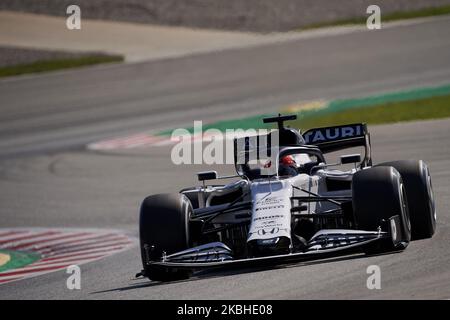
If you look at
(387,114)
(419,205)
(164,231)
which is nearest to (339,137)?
(419,205)

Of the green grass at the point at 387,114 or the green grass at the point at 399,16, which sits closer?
the green grass at the point at 387,114

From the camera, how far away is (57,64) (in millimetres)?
32094

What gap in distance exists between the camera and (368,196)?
10.5m

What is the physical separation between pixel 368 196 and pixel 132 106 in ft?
55.6

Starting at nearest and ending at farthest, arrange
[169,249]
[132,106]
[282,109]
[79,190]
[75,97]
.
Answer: [169,249] < [79,190] < [282,109] < [132,106] < [75,97]

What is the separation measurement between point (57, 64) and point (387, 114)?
513 inches

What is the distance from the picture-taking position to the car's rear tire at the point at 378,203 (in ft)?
34.2

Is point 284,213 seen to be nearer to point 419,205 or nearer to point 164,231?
point 164,231

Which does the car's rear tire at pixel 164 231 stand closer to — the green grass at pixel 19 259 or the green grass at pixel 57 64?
the green grass at pixel 19 259

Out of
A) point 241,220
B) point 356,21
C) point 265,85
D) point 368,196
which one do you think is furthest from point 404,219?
point 356,21

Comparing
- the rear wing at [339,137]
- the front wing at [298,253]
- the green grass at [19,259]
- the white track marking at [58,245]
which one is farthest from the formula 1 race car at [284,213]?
the green grass at [19,259]

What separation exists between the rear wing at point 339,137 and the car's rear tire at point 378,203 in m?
1.67

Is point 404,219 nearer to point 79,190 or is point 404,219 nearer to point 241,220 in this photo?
point 241,220

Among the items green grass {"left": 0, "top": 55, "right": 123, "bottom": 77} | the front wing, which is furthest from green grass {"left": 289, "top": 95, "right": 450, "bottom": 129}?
the front wing
